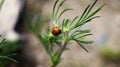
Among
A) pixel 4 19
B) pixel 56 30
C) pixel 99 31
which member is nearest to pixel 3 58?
pixel 56 30

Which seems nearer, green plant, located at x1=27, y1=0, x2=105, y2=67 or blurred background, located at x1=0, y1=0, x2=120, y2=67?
green plant, located at x1=27, y1=0, x2=105, y2=67

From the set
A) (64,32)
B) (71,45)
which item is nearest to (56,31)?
(64,32)

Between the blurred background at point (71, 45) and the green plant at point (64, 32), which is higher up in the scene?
the green plant at point (64, 32)

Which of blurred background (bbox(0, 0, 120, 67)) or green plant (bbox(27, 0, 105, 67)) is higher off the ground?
green plant (bbox(27, 0, 105, 67))

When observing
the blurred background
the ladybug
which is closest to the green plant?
the ladybug

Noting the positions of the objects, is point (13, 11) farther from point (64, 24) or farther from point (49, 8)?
point (64, 24)

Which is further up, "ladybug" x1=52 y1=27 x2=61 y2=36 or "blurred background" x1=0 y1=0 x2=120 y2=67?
"ladybug" x1=52 y1=27 x2=61 y2=36

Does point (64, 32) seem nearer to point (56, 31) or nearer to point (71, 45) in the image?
point (56, 31)

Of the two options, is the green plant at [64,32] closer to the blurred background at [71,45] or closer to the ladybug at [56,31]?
the ladybug at [56,31]

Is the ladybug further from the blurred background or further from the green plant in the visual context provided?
the blurred background

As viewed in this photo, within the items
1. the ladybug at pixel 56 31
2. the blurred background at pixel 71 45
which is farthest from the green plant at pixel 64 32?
the blurred background at pixel 71 45
